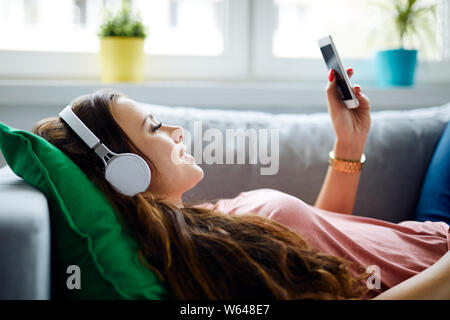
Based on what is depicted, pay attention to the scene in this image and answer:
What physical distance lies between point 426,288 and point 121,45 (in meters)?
1.23

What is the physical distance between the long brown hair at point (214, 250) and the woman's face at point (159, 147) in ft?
0.15

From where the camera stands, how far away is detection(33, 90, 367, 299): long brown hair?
683 mm

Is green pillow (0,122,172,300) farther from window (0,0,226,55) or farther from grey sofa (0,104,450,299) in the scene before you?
window (0,0,226,55)

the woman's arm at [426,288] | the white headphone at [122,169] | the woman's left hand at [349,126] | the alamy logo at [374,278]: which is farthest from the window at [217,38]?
the woman's arm at [426,288]

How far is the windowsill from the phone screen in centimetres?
50

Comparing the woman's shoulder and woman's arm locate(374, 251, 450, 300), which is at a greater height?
the woman's shoulder

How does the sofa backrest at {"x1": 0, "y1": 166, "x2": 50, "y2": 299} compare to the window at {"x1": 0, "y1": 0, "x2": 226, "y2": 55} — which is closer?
the sofa backrest at {"x1": 0, "y1": 166, "x2": 50, "y2": 299}

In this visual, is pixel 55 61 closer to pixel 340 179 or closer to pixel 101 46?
pixel 101 46

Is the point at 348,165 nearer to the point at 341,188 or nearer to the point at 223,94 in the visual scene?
the point at 341,188

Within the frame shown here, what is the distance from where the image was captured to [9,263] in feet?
2.02

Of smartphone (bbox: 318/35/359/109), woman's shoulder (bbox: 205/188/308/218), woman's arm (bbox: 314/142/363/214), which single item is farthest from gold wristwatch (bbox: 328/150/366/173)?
woman's shoulder (bbox: 205/188/308/218)

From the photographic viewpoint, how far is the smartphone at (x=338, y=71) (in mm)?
1023

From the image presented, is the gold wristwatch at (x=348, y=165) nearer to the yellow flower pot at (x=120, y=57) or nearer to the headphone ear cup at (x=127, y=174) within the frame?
the headphone ear cup at (x=127, y=174)

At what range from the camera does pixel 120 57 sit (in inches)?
60.7
